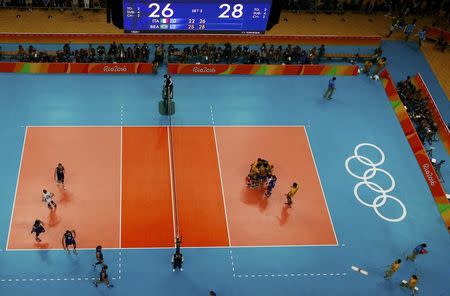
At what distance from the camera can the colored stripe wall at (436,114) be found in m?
33.3

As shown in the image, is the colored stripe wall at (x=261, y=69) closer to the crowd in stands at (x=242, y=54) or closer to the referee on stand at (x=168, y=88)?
the crowd in stands at (x=242, y=54)

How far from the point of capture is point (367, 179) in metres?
30.7

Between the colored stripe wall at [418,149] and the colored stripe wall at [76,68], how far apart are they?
52.2 ft

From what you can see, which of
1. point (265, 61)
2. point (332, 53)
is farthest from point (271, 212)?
point (332, 53)

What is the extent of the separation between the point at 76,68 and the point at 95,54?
2158mm

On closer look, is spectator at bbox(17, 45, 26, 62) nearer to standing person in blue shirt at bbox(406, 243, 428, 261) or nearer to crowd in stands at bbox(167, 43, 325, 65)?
crowd in stands at bbox(167, 43, 325, 65)

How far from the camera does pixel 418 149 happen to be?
32281 mm

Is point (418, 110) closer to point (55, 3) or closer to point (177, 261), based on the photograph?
point (177, 261)

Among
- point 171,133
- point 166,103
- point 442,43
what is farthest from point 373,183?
point 442,43

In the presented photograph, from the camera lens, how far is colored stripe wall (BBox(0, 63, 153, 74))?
33719 mm

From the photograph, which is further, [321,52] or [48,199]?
[321,52]

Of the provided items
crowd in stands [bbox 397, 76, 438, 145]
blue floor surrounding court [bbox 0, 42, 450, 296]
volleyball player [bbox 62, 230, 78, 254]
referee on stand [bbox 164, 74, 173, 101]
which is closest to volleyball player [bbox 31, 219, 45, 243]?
blue floor surrounding court [bbox 0, 42, 450, 296]

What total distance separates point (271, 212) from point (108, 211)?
8422 millimetres

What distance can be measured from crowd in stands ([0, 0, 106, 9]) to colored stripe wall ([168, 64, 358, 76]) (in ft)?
30.9
